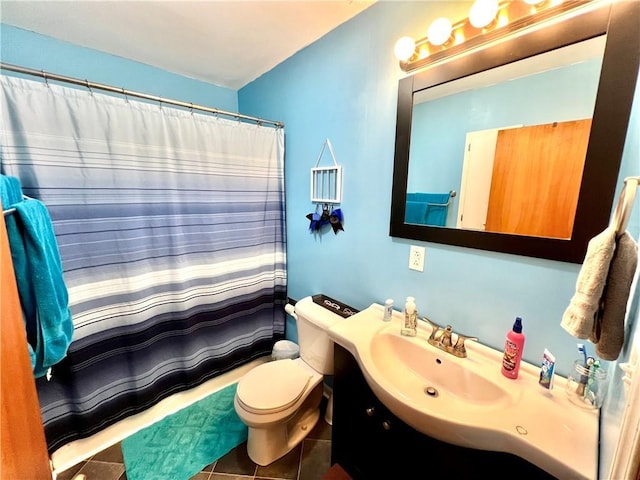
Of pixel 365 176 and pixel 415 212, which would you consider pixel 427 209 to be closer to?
pixel 415 212

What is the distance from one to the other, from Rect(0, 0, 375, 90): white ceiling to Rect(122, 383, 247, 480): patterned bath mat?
2.32 m

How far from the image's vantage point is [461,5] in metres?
0.96

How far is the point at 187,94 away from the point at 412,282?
216cm

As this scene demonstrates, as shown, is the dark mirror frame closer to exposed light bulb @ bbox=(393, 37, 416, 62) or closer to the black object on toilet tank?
exposed light bulb @ bbox=(393, 37, 416, 62)

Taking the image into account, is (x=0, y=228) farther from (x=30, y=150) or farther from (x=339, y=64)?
(x=339, y=64)

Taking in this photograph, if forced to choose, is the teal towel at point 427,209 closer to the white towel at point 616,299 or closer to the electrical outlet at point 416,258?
the electrical outlet at point 416,258

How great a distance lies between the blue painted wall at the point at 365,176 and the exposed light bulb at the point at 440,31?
0.08m

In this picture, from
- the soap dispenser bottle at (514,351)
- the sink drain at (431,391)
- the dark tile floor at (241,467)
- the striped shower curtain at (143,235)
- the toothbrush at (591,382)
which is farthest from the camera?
the dark tile floor at (241,467)

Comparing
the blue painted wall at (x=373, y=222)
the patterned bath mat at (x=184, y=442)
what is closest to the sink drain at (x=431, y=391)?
the blue painted wall at (x=373, y=222)

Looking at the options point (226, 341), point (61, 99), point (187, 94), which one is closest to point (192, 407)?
point (226, 341)

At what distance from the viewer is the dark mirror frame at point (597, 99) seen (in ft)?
2.30

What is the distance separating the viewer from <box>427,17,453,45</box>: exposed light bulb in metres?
0.94

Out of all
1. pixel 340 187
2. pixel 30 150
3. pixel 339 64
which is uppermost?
pixel 339 64

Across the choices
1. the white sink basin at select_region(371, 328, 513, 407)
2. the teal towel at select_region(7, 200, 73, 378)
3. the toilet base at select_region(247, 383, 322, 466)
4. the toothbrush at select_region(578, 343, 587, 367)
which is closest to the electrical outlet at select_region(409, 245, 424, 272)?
the white sink basin at select_region(371, 328, 513, 407)
